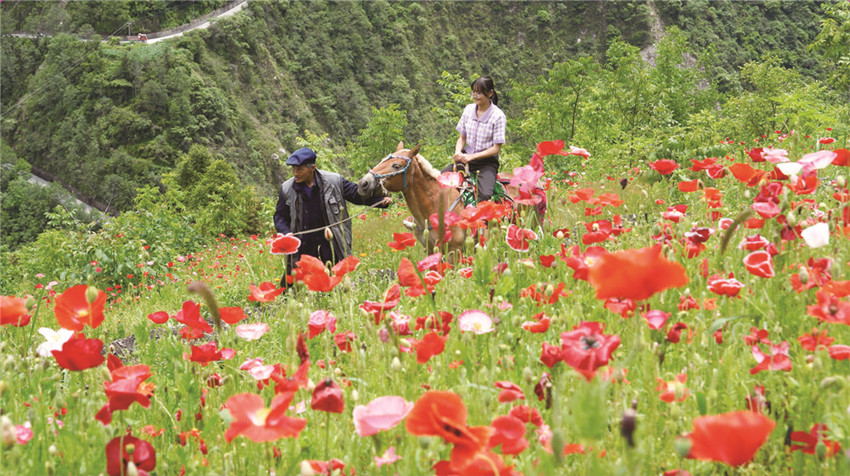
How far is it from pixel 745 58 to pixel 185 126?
78.0 meters

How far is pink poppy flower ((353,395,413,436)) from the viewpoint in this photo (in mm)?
1031

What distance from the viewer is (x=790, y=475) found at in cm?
137

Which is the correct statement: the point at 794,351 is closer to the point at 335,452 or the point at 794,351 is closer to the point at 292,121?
the point at 335,452

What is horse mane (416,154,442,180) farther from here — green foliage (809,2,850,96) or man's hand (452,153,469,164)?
green foliage (809,2,850,96)

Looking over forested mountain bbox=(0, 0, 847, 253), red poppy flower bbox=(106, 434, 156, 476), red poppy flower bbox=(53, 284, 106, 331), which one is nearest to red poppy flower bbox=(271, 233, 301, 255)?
red poppy flower bbox=(53, 284, 106, 331)

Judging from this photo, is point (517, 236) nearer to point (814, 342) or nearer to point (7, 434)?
point (814, 342)

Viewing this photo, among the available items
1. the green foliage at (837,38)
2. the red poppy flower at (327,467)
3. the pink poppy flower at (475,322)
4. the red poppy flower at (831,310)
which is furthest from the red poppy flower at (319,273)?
the green foliage at (837,38)

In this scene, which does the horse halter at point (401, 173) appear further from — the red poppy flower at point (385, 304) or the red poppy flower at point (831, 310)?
the red poppy flower at point (831, 310)

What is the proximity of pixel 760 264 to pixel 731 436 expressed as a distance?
112 centimetres

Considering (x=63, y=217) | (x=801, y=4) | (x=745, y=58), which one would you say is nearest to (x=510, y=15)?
(x=745, y=58)

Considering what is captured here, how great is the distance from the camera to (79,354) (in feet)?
4.60

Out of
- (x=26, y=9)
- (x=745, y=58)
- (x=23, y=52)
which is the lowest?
(x=745, y=58)

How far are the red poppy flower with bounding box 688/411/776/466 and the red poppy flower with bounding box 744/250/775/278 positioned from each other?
1033 millimetres

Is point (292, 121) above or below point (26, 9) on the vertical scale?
below
